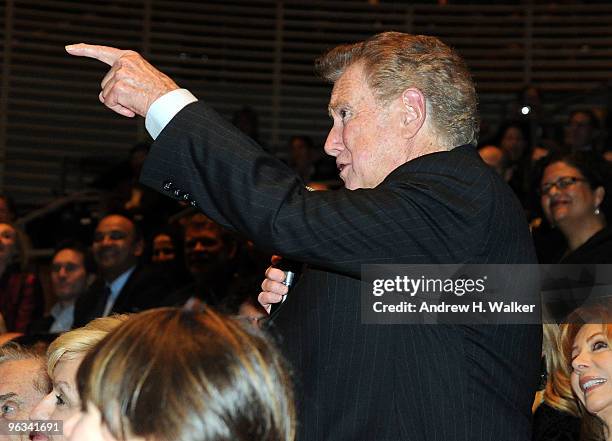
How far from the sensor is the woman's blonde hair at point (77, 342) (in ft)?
7.66

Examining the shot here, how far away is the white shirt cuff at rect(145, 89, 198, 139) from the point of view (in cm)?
183

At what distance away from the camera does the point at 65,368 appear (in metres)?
2.30

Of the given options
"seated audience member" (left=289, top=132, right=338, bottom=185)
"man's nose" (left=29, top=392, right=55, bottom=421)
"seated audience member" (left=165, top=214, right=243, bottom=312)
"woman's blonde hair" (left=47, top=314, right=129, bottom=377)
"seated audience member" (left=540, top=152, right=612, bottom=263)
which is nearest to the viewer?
"man's nose" (left=29, top=392, right=55, bottom=421)

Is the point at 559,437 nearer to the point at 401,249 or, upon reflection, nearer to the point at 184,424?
the point at 401,249

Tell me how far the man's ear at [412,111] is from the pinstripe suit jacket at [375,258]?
0.11 metres

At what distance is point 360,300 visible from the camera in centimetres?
195

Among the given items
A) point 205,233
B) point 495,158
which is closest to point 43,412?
point 205,233

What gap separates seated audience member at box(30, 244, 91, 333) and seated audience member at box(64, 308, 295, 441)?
14.3ft

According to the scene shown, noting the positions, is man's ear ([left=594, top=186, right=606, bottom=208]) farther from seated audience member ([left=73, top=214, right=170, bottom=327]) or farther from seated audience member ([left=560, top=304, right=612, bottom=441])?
seated audience member ([left=73, top=214, right=170, bottom=327])

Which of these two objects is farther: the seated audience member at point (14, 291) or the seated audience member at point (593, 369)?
the seated audience member at point (14, 291)

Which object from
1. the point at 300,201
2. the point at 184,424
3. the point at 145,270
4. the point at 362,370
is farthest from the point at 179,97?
the point at 145,270

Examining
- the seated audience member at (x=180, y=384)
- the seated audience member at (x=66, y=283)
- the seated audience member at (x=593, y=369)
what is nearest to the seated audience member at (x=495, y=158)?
the seated audience member at (x=66, y=283)

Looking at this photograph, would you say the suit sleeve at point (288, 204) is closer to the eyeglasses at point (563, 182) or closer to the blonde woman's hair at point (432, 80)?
the blonde woman's hair at point (432, 80)

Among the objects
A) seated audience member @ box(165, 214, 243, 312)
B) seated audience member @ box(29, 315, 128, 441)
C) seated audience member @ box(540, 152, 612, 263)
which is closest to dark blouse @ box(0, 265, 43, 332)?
Result: seated audience member @ box(165, 214, 243, 312)
